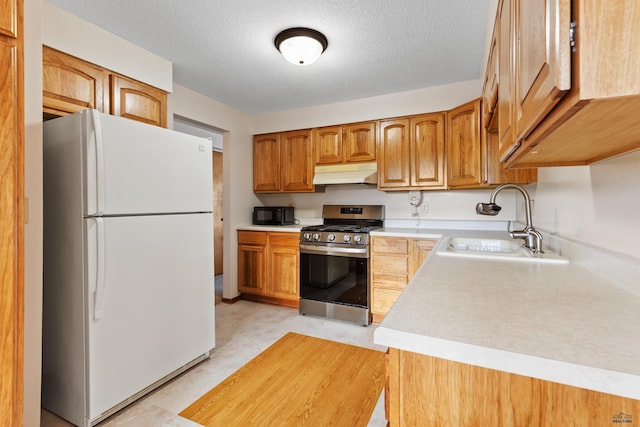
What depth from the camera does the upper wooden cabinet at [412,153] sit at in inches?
114

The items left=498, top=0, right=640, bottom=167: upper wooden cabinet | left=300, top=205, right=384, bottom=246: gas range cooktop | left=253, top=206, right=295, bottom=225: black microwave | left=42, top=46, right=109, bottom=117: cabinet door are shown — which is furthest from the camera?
left=253, top=206, right=295, bottom=225: black microwave

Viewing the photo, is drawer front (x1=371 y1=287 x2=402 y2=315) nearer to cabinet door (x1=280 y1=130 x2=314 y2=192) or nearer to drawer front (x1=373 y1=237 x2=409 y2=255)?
drawer front (x1=373 y1=237 x2=409 y2=255)

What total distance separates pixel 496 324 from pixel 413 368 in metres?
0.20

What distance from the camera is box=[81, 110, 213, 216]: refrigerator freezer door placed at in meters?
1.49

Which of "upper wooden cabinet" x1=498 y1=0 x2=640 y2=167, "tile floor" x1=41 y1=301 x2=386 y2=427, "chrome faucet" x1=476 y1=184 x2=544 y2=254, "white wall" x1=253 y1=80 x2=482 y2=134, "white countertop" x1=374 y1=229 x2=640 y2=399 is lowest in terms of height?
"tile floor" x1=41 y1=301 x2=386 y2=427

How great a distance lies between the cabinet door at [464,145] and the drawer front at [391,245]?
72cm

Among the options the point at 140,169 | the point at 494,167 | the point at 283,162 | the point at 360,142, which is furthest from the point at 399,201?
the point at 140,169

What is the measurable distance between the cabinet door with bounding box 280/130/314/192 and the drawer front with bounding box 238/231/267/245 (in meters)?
0.64

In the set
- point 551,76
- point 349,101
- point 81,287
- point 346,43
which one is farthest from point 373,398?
point 349,101

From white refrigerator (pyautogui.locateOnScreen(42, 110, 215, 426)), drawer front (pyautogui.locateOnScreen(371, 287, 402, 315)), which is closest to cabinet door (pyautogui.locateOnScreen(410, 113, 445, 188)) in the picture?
drawer front (pyautogui.locateOnScreen(371, 287, 402, 315))

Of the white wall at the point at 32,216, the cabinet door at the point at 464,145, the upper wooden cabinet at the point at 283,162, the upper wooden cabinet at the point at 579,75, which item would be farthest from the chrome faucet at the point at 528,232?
the white wall at the point at 32,216

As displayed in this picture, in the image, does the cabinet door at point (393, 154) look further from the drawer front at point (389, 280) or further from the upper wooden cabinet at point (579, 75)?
the upper wooden cabinet at point (579, 75)

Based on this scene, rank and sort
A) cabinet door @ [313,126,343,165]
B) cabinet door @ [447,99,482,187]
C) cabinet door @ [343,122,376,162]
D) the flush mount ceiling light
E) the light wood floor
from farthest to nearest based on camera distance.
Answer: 1. cabinet door @ [313,126,343,165]
2. cabinet door @ [343,122,376,162]
3. cabinet door @ [447,99,482,187]
4. the flush mount ceiling light
5. the light wood floor

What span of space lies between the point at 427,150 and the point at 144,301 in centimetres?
271
